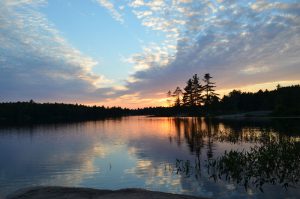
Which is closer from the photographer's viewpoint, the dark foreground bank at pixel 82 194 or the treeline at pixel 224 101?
the dark foreground bank at pixel 82 194

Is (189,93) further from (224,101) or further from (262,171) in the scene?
(262,171)

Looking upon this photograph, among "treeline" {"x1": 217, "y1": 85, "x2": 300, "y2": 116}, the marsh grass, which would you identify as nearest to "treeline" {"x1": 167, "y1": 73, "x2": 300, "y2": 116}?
"treeline" {"x1": 217, "y1": 85, "x2": 300, "y2": 116}

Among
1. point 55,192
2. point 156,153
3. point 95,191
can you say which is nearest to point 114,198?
point 95,191

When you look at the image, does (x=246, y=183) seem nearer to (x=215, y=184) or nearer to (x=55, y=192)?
(x=215, y=184)

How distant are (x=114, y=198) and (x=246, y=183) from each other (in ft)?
37.4

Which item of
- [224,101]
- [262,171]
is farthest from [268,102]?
[262,171]

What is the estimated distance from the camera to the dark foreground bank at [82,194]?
1170 cm

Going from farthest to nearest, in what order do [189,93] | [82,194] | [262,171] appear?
[189,93]
[262,171]
[82,194]

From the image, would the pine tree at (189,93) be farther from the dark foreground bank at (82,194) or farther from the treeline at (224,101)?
the dark foreground bank at (82,194)

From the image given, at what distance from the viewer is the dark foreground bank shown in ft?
38.4

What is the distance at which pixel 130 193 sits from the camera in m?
12.3

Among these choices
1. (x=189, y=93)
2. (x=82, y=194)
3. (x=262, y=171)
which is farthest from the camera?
(x=189, y=93)

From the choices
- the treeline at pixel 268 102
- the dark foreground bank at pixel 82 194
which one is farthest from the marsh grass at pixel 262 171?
the treeline at pixel 268 102

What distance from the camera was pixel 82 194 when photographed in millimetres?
12359
